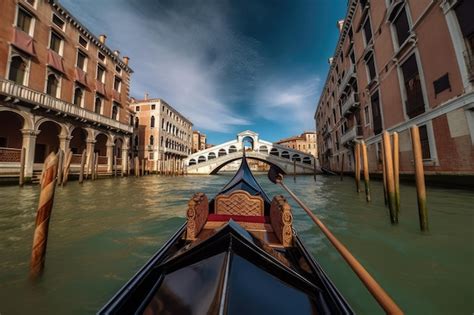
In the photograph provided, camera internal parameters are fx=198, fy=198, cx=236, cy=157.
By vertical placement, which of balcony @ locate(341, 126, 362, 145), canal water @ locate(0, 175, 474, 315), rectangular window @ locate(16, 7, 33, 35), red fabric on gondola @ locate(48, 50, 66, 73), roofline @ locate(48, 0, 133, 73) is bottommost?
canal water @ locate(0, 175, 474, 315)

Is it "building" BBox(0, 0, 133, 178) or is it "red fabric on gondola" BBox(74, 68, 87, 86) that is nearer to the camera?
"building" BBox(0, 0, 133, 178)

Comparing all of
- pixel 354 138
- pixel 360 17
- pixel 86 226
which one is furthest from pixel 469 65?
pixel 86 226

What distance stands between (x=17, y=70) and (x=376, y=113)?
53.9ft

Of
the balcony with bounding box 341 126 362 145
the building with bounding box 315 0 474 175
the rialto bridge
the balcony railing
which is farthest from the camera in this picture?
the rialto bridge

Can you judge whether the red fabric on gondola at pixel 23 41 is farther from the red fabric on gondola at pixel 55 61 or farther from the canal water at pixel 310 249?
the canal water at pixel 310 249

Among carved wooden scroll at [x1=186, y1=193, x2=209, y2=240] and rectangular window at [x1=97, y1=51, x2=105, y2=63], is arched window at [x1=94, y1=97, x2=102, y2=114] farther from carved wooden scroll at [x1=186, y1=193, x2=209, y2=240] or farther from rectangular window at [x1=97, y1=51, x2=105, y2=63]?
carved wooden scroll at [x1=186, y1=193, x2=209, y2=240]

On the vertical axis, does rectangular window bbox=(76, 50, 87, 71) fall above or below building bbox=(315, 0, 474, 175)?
above

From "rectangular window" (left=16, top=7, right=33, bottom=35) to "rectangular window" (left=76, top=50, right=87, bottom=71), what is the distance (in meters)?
2.60

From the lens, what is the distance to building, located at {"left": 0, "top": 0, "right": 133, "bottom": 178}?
318 inches

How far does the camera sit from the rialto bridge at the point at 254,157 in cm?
2120

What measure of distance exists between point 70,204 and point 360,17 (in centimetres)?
1498

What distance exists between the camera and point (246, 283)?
0.90 m

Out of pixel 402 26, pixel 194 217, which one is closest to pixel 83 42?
pixel 194 217

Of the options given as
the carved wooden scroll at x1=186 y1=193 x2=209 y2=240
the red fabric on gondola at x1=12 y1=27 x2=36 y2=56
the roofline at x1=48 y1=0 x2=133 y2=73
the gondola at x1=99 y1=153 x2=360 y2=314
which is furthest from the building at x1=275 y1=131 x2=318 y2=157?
the gondola at x1=99 y1=153 x2=360 y2=314
